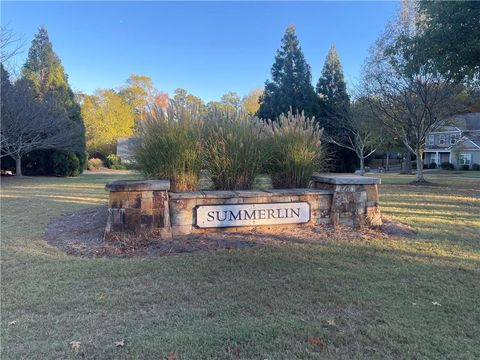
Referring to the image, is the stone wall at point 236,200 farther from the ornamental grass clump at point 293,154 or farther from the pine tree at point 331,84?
the pine tree at point 331,84

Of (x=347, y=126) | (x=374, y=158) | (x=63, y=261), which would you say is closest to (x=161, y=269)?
(x=63, y=261)

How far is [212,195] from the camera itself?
13.7ft

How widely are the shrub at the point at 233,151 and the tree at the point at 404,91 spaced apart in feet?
30.6

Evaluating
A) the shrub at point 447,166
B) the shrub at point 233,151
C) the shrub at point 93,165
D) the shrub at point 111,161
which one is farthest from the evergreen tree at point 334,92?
the shrub at point 233,151

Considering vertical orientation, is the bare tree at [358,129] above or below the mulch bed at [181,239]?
above

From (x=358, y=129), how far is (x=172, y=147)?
17.6 m

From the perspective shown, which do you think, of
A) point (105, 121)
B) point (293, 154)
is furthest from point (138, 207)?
point (105, 121)

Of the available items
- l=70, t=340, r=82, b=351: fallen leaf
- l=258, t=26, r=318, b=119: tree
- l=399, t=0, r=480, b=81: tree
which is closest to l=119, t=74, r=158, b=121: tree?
l=258, t=26, r=318, b=119: tree

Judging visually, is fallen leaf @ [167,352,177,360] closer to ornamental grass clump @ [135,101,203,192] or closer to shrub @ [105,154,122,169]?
ornamental grass clump @ [135,101,203,192]

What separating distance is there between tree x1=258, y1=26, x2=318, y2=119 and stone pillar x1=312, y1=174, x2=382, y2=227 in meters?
19.5

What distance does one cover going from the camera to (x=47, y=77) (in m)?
20.7

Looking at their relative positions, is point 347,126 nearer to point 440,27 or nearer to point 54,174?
point 440,27

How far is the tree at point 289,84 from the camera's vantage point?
78.2 feet

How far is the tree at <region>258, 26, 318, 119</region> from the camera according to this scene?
939 inches
